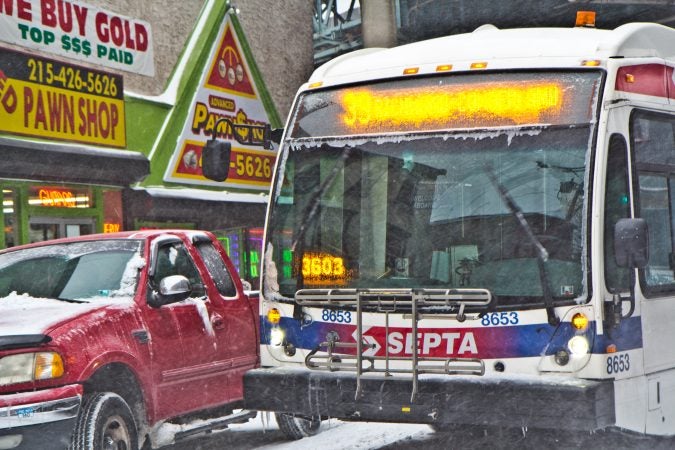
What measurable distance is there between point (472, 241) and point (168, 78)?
12303 millimetres

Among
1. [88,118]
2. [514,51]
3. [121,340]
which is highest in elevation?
[88,118]

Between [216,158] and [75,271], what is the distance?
1465 mm

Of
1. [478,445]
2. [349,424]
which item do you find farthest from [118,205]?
[478,445]

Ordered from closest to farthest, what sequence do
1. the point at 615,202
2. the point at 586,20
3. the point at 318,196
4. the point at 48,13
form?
the point at 615,202 < the point at 318,196 < the point at 586,20 < the point at 48,13

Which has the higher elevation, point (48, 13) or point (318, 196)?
point (48, 13)

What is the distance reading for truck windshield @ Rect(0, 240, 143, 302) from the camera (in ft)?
27.5

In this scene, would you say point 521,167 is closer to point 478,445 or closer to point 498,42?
point 498,42

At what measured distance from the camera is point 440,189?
7602mm

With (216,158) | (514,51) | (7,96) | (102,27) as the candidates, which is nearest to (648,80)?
(514,51)

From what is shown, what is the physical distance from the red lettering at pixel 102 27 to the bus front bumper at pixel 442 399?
1025 cm

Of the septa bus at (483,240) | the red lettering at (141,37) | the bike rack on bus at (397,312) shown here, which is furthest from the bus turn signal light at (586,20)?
the red lettering at (141,37)

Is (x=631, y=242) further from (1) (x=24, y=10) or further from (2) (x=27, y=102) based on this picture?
(1) (x=24, y=10)

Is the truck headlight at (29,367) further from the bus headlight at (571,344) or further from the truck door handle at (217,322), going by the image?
the bus headlight at (571,344)

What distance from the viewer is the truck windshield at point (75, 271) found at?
27.5 feet
